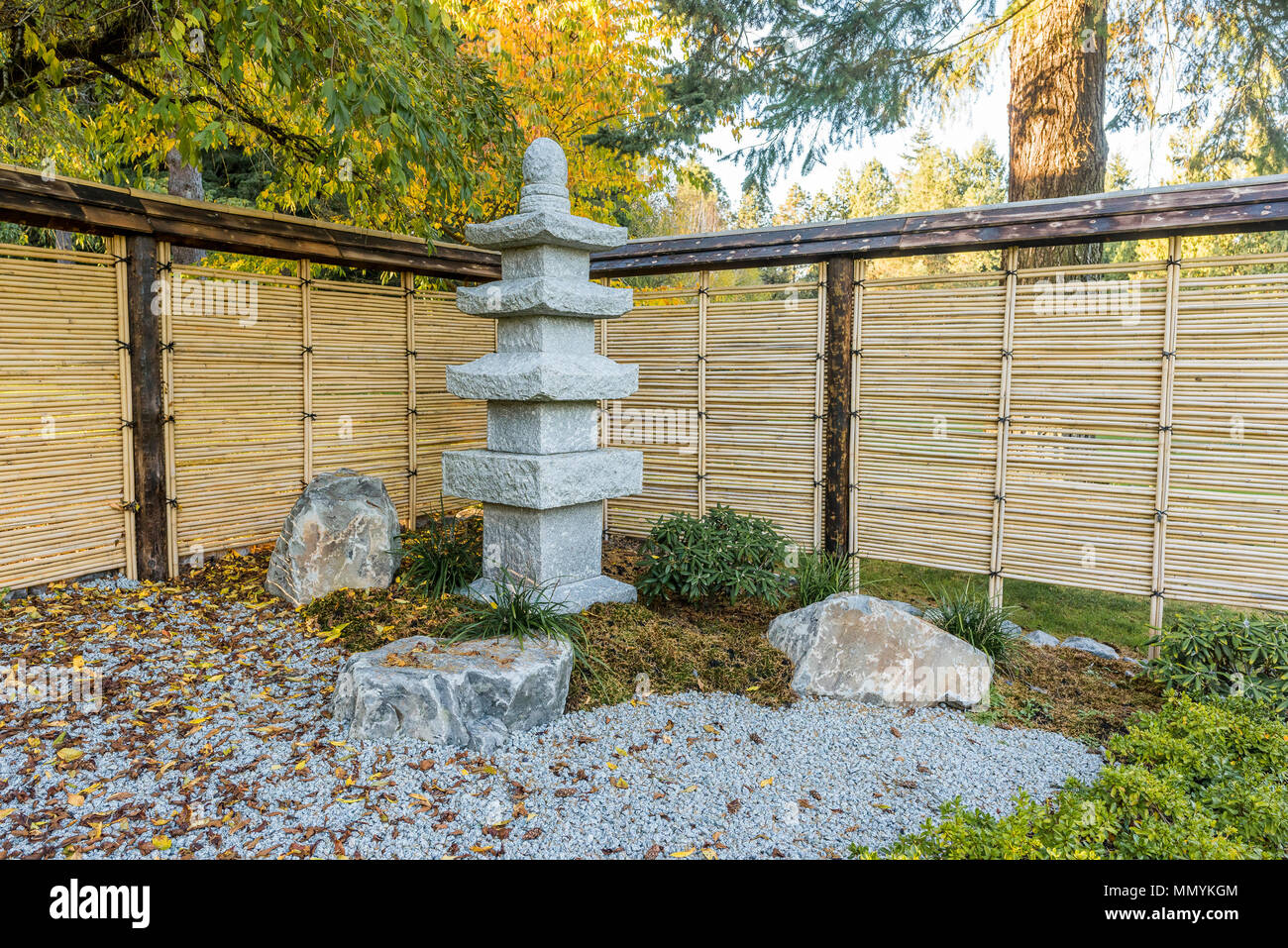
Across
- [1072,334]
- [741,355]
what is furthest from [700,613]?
[1072,334]

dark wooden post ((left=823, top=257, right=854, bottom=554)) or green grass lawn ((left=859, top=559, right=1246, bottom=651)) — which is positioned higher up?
dark wooden post ((left=823, top=257, right=854, bottom=554))

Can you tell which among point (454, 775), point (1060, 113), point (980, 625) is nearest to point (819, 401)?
point (980, 625)

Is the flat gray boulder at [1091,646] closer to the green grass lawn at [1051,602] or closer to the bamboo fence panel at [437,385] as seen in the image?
the green grass lawn at [1051,602]

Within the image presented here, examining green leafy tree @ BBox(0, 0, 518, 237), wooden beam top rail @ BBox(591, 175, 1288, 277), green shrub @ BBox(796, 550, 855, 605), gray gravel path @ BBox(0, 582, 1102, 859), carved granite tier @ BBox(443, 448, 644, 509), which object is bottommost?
gray gravel path @ BBox(0, 582, 1102, 859)

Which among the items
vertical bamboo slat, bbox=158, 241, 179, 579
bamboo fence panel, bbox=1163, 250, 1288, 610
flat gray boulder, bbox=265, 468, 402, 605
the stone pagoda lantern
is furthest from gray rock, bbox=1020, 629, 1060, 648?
vertical bamboo slat, bbox=158, 241, 179, 579

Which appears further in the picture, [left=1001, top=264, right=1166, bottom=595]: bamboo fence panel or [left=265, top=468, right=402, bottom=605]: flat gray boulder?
[left=265, top=468, right=402, bottom=605]: flat gray boulder

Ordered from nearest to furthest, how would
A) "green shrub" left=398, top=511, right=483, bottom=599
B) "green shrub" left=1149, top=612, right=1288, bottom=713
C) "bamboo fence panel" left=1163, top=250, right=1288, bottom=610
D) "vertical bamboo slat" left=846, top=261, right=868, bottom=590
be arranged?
"green shrub" left=1149, top=612, right=1288, bottom=713
"bamboo fence panel" left=1163, top=250, right=1288, bottom=610
"green shrub" left=398, top=511, right=483, bottom=599
"vertical bamboo slat" left=846, top=261, right=868, bottom=590

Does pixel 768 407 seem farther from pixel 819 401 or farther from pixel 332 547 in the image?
pixel 332 547

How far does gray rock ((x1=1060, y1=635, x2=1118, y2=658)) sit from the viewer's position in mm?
5195

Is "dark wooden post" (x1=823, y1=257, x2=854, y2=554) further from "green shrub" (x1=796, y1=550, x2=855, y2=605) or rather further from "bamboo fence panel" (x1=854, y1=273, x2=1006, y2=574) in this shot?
"green shrub" (x1=796, y1=550, x2=855, y2=605)

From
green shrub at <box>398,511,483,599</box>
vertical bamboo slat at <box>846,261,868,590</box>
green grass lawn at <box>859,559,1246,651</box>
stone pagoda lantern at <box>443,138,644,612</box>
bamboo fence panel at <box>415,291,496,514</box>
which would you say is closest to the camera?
stone pagoda lantern at <box>443,138,644,612</box>

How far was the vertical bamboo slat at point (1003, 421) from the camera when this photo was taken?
5.22 meters

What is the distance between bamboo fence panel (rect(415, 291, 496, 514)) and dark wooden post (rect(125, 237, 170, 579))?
222 centimetres

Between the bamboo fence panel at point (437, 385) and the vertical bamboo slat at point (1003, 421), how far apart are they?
4558 mm
